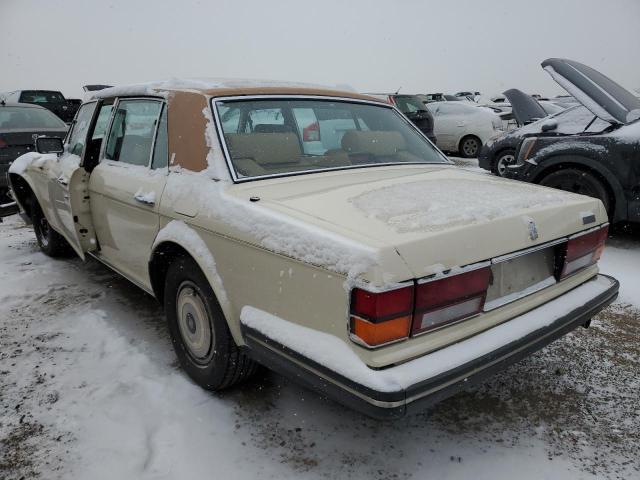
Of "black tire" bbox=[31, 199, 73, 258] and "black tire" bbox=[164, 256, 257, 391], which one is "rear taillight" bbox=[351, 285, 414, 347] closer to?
"black tire" bbox=[164, 256, 257, 391]

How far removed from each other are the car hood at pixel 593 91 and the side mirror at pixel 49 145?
4.88 meters

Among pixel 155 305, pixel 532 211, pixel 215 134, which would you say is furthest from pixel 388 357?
pixel 155 305

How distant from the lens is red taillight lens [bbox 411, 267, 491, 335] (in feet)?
5.76

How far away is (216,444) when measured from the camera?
89.4 inches

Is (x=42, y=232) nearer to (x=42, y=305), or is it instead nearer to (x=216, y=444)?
(x=42, y=305)

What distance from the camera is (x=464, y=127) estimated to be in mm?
12000

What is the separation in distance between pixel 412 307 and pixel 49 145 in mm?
3741

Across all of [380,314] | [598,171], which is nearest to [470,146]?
[598,171]

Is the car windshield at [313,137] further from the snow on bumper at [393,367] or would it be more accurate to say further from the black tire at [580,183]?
the black tire at [580,183]

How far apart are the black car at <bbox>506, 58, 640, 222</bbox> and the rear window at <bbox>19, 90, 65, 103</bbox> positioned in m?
15.8

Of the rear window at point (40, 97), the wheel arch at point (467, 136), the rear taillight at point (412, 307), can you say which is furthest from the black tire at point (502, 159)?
the rear window at point (40, 97)

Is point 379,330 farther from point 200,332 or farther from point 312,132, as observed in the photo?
point 312,132

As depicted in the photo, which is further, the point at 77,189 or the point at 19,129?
the point at 19,129

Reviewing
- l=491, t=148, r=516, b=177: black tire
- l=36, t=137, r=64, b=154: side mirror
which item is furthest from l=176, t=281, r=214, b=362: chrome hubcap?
l=491, t=148, r=516, b=177: black tire
